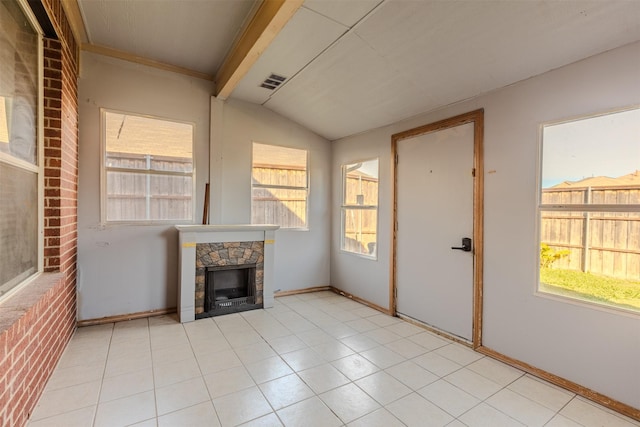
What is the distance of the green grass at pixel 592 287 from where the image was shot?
2.09m

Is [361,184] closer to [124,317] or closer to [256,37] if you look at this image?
[256,37]

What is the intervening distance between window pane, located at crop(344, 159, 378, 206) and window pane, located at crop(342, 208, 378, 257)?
0.50 ft

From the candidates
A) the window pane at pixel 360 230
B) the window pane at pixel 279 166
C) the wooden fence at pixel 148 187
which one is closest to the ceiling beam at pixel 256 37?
the window pane at pixel 279 166

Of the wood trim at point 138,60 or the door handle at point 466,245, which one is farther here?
the wood trim at point 138,60

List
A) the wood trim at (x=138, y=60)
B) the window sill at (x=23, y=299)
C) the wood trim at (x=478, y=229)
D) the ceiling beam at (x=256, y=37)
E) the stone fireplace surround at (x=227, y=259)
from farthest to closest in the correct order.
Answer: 1. the stone fireplace surround at (x=227, y=259)
2. the wood trim at (x=138, y=60)
3. the wood trim at (x=478, y=229)
4. the ceiling beam at (x=256, y=37)
5. the window sill at (x=23, y=299)

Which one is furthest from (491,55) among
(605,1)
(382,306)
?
(382,306)

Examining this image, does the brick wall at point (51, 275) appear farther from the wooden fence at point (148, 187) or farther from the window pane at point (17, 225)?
the wooden fence at point (148, 187)

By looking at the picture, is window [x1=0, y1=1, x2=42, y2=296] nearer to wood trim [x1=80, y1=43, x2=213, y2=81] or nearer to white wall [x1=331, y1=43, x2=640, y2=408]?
wood trim [x1=80, y1=43, x2=213, y2=81]

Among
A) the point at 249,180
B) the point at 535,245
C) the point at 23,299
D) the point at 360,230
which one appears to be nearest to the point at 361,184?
the point at 360,230

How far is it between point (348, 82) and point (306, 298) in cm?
307

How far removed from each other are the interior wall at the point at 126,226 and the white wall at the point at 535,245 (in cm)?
309

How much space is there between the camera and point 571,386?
7.46ft

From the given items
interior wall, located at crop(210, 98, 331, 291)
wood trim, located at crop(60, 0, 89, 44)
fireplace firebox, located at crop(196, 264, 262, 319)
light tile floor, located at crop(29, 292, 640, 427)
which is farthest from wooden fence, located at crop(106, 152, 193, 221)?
light tile floor, located at crop(29, 292, 640, 427)

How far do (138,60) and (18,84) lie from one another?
1.85 metres
